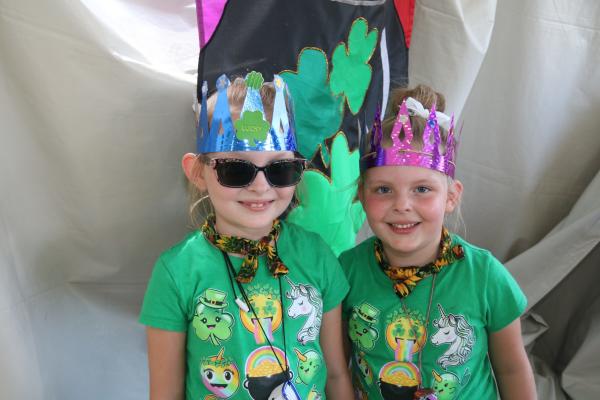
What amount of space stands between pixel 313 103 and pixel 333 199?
26 centimetres

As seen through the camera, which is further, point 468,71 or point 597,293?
point 597,293

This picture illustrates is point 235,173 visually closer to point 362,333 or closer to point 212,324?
point 212,324

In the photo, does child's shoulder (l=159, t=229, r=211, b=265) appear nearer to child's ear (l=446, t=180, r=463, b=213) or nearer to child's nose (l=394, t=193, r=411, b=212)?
child's nose (l=394, t=193, r=411, b=212)

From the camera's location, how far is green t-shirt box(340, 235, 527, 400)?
1.20 metres

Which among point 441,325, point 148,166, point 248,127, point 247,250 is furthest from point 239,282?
point 148,166

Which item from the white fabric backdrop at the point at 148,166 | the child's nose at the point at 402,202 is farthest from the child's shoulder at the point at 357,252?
the white fabric backdrop at the point at 148,166

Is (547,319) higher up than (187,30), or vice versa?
(187,30)

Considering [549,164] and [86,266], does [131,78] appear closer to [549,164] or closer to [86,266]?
[86,266]

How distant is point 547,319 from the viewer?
214cm

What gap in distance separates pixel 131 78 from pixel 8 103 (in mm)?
280

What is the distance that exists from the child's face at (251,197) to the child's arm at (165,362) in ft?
0.83

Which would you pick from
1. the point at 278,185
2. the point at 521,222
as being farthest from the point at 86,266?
the point at 521,222

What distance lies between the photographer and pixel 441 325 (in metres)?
1.20

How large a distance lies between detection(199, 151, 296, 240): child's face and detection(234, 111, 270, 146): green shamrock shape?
0.03m
